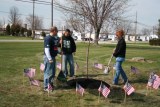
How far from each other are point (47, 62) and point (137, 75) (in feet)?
16.7

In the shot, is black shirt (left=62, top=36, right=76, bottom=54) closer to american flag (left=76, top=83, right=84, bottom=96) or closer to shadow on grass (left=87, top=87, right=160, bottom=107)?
shadow on grass (left=87, top=87, right=160, bottom=107)

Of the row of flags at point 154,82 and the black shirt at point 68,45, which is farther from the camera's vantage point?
the black shirt at point 68,45

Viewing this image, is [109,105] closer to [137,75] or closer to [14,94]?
[14,94]

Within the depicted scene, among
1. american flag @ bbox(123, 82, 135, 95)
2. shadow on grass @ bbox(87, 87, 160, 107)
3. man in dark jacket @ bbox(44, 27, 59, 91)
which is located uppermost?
man in dark jacket @ bbox(44, 27, 59, 91)

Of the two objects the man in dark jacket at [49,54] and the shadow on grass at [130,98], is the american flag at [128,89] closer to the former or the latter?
the shadow on grass at [130,98]

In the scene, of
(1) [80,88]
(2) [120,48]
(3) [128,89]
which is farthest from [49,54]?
(2) [120,48]

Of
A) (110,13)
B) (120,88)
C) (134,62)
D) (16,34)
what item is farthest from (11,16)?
(120,88)

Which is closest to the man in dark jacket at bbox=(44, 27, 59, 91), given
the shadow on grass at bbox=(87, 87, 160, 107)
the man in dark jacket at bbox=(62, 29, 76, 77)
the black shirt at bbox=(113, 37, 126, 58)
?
the shadow on grass at bbox=(87, 87, 160, 107)

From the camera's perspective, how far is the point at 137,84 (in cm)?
1180

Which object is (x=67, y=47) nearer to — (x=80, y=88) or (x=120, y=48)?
(x=120, y=48)

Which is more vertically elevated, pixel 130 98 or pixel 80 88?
pixel 80 88

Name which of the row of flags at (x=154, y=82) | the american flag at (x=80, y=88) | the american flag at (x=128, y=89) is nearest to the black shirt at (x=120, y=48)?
the row of flags at (x=154, y=82)

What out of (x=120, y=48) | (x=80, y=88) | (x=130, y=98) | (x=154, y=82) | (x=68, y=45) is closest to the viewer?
(x=80, y=88)

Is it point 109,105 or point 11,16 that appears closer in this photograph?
point 109,105
